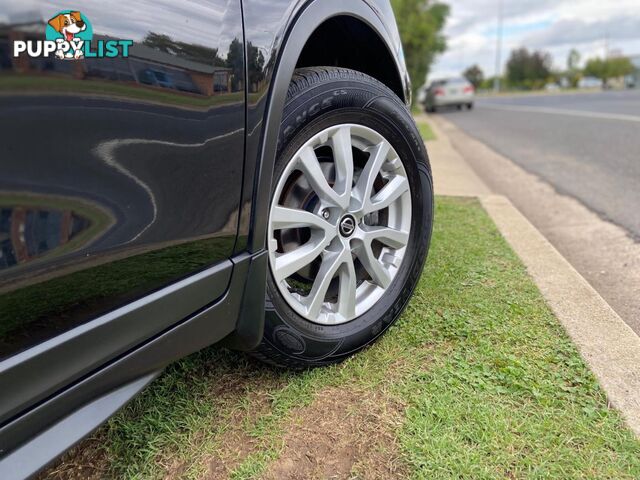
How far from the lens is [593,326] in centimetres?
222

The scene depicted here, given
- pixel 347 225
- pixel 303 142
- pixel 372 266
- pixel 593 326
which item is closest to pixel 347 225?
pixel 347 225

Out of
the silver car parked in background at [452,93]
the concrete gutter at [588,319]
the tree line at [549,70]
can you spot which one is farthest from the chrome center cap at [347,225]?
the tree line at [549,70]

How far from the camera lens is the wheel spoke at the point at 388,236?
6.77ft

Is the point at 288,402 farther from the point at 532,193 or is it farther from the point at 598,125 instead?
the point at 598,125

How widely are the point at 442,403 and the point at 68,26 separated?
1.47 m

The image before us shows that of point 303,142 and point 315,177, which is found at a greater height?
point 303,142

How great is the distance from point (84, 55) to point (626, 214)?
423 centimetres

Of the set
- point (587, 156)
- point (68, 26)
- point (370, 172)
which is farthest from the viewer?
point (587, 156)

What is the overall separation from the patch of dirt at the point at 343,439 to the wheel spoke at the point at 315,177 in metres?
0.65

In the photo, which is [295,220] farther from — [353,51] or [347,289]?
[353,51]

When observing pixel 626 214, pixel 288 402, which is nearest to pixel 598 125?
pixel 626 214

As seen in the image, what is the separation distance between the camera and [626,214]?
4270mm

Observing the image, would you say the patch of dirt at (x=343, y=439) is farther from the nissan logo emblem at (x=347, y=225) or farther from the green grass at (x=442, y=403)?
the nissan logo emblem at (x=347, y=225)

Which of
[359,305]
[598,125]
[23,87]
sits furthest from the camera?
[598,125]
